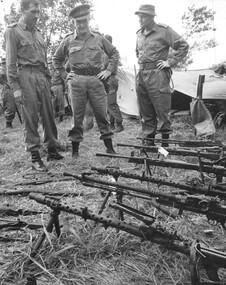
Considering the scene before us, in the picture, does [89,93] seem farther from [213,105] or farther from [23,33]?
[213,105]

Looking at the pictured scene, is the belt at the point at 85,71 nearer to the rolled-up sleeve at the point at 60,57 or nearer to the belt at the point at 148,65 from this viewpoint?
the rolled-up sleeve at the point at 60,57

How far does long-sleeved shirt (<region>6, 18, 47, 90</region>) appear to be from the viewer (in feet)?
12.4

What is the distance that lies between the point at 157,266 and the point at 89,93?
307 centimetres

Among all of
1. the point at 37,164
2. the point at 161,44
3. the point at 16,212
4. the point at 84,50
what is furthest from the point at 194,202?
the point at 161,44

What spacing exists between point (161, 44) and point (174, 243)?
3.71 metres

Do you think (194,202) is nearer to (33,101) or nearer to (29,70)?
(33,101)

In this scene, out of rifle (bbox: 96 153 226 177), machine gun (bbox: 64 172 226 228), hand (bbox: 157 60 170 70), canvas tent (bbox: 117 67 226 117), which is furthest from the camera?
canvas tent (bbox: 117 67 226 117)

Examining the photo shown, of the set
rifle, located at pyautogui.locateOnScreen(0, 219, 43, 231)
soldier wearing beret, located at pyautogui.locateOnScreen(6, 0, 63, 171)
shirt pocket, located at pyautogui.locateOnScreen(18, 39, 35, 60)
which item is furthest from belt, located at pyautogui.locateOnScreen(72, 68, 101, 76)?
rifle, located at pyautogui.locateOnScreen(0, 219, 43, 231)

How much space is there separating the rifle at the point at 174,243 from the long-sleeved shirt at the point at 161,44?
3.42 metres

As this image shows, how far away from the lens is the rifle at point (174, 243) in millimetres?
1223

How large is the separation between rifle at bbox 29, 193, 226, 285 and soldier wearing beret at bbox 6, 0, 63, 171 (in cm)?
224

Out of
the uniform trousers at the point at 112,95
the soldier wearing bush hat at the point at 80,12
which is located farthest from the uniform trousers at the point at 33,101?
the uniform trousers at the point at 112,95

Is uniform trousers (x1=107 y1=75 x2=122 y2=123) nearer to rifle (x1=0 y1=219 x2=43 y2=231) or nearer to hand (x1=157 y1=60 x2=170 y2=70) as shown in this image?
hand (x1=157 y1=60 x2=170 y2=70)

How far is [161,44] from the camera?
14.7ft
